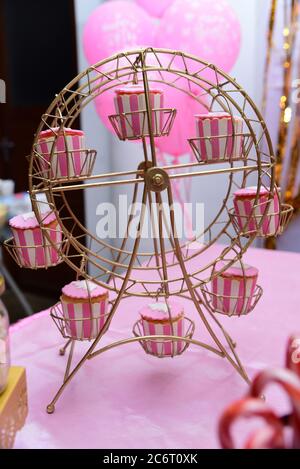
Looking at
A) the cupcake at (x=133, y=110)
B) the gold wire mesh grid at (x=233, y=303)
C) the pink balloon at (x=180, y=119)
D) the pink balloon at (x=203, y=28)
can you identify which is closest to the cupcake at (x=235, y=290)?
the gold wire mesh grid at (x=233, y=303)

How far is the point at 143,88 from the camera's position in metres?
0.97

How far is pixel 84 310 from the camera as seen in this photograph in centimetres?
104

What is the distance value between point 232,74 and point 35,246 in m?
1.90

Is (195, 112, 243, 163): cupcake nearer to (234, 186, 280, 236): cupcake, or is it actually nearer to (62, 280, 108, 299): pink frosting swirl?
(234, 186, 280, 236): cupcake

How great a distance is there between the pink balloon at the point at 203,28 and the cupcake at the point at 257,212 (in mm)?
1015

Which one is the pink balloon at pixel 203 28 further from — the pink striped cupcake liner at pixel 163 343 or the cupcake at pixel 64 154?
the pink striped cupcake liner at pixel 163 343

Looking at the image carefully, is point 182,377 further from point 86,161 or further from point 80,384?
point 86,161

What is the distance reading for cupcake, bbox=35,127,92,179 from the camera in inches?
37.6

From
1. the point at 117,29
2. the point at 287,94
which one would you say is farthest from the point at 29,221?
the point at 287,94

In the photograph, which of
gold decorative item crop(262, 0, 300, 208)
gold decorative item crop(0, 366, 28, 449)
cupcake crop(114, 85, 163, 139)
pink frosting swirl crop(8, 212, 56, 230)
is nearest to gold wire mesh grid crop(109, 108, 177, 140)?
cupcake crop(114, 85, 163, 139)

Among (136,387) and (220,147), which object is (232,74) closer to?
(220,147)
